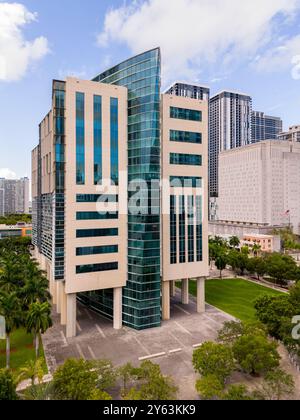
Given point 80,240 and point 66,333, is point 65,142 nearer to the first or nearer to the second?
point 80,240

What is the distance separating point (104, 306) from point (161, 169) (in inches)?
856

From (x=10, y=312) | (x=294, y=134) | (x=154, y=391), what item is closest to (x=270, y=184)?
(x=294, y=134)

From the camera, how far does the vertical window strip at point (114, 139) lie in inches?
1473

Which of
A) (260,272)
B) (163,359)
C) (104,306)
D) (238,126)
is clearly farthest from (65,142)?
(238,126)

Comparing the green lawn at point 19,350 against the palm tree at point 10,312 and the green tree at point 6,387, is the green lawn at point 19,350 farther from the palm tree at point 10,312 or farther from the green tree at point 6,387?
the green tree at point 6,387

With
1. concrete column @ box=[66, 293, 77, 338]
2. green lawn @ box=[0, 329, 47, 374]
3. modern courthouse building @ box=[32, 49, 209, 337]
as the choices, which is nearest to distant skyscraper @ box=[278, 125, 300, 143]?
modern courthouse building @ box=[32, 49, 209, 337]

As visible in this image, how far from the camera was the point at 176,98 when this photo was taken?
40.1 meters

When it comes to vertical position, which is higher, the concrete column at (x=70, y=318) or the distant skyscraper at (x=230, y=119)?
the distant skyscraper at (x=230, y=119)

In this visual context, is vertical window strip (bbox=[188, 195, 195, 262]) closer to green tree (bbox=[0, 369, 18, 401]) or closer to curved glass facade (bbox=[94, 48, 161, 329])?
curved glass facade (bbox=[94, 48, 161, 329])

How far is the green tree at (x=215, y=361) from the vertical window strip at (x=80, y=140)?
77.9ft

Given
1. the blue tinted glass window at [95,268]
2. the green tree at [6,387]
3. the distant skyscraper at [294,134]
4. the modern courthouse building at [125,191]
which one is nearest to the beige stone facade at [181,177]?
the modern courthouse building at [125,191]

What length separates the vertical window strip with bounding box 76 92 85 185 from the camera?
116 feet

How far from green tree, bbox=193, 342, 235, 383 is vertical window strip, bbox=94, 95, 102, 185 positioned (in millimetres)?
23269

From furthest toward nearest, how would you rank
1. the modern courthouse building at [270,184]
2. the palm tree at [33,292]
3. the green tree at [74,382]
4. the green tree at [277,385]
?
1. the modern courthouse building at [270,184]
2. the palm tree at [33,292]
3. the green tree at [277,385]
4. the green tree at [74,382]
